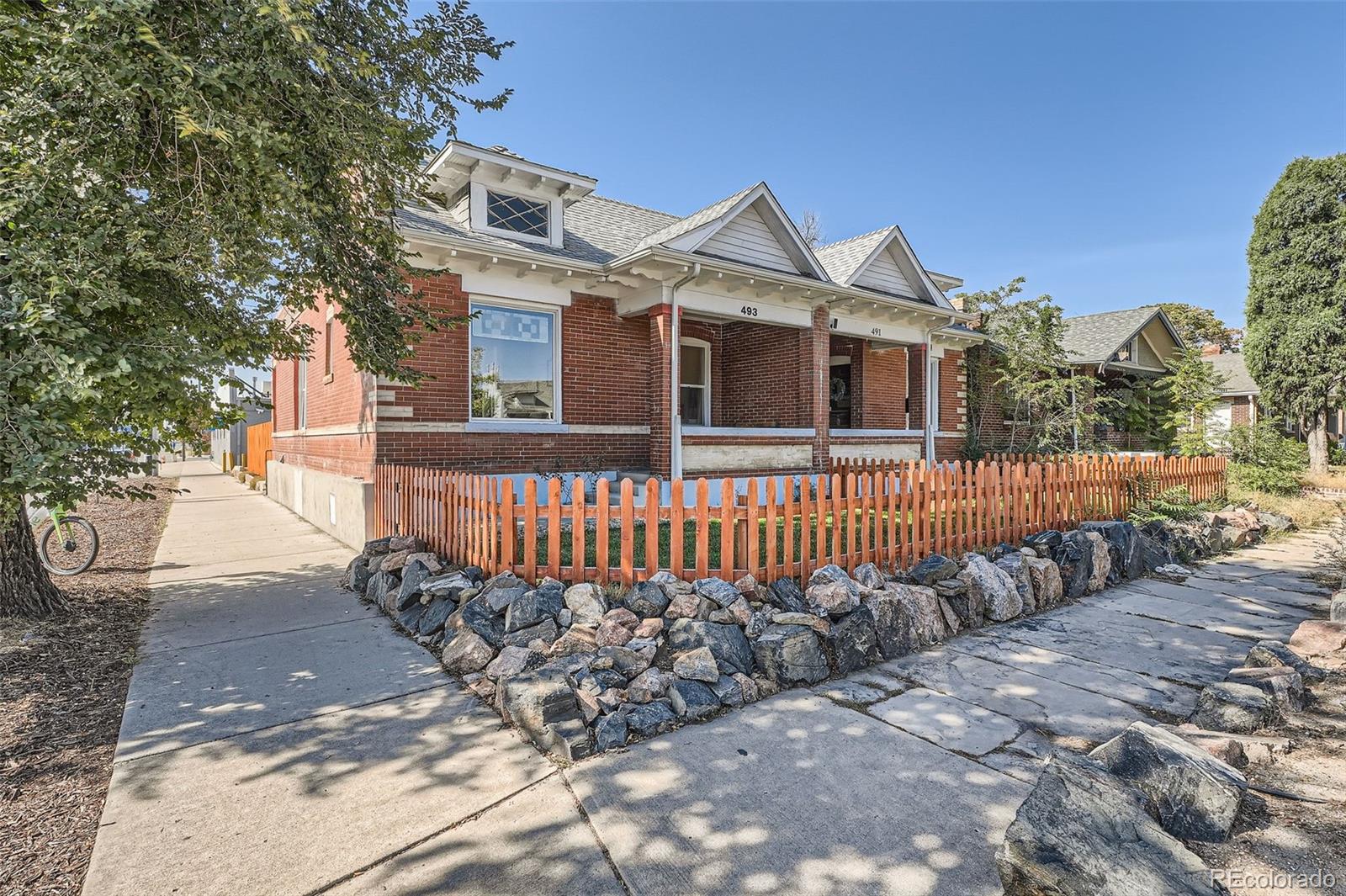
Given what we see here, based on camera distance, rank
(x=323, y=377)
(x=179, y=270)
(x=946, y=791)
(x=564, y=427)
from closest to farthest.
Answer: (x=946, y=791) → (x=179, y=270) → (x=564, y=427) → (x=323, y=377)

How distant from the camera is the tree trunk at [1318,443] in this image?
67.3ft

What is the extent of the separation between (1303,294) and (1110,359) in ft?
26.3

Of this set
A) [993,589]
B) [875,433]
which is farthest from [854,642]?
[875,433]

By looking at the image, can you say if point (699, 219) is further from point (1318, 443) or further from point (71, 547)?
point (1318, 443)

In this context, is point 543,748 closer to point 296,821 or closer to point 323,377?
point 296,821

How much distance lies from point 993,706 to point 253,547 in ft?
32.5

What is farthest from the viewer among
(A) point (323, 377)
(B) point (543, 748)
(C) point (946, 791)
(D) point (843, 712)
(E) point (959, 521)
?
(A) point (323, 377)

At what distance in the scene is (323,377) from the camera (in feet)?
37.4

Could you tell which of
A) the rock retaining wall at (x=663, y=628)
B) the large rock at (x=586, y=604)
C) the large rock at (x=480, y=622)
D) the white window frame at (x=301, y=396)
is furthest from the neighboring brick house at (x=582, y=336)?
the large rock at (x=586, y=604)

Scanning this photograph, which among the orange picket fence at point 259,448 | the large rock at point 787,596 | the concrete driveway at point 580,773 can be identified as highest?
the orange picket fence at point 259,448

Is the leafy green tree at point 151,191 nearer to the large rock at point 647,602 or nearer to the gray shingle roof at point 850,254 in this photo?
the large rock at point 647,602

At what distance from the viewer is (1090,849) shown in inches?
86.3

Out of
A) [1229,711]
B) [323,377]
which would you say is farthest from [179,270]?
[323,377]

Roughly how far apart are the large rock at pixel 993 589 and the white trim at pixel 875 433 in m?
6.87
